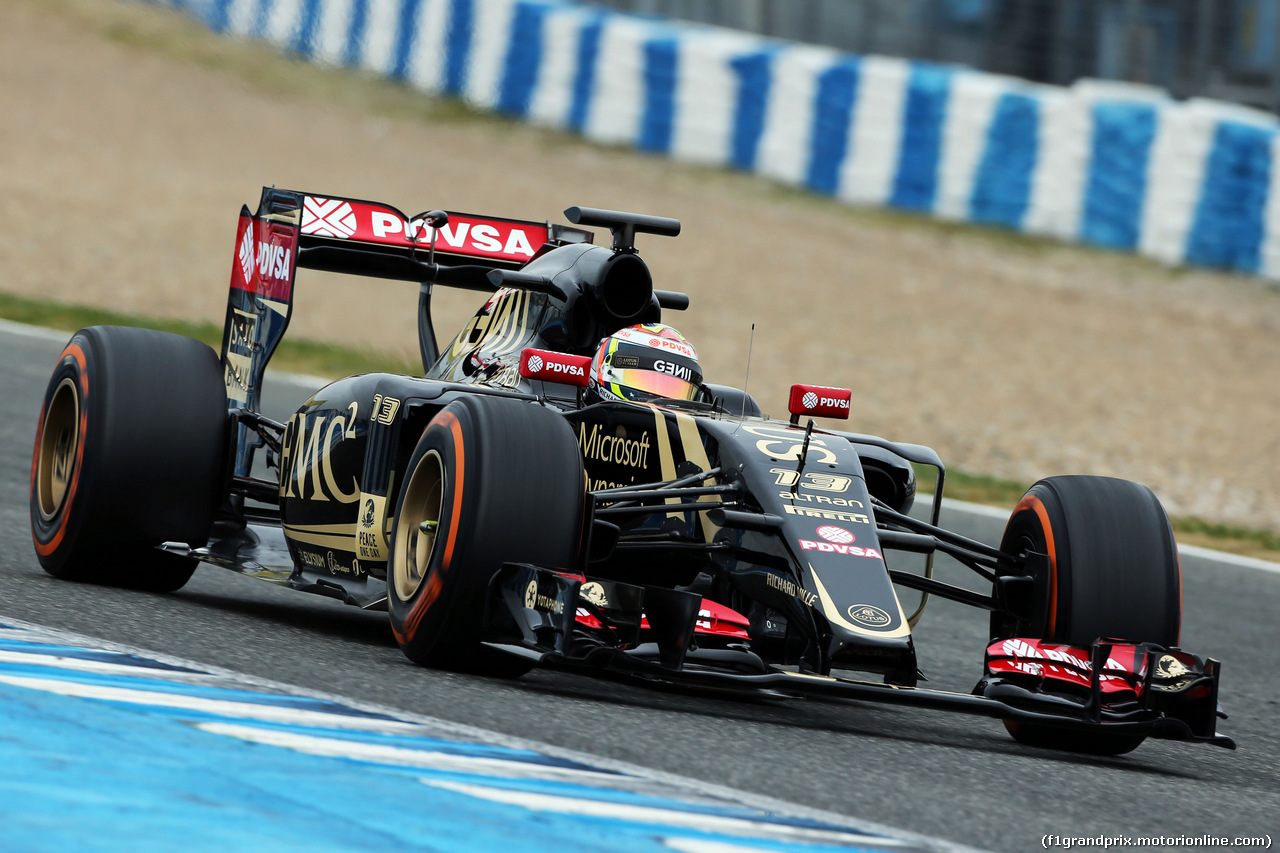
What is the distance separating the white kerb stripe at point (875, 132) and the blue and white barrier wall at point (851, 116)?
24 mm

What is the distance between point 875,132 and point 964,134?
1.39 m

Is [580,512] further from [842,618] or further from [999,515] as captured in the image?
[999,515]

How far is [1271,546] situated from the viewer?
12531 mm

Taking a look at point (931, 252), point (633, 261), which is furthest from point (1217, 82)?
point (633, 261)

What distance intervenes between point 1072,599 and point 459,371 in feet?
8.90

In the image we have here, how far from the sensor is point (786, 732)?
5.50 m

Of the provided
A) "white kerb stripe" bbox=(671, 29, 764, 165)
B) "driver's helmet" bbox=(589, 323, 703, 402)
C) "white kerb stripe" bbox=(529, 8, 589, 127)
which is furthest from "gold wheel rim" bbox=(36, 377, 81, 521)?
"white kerb stripe" bbox=(529, 8, 589, 127)

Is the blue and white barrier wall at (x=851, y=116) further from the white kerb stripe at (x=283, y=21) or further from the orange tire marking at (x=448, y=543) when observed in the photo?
the orange tire marking at (x=448, y=543)

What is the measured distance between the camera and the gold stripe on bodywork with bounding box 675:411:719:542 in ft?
19.8

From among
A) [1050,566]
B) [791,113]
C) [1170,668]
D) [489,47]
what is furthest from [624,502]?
[489,47]

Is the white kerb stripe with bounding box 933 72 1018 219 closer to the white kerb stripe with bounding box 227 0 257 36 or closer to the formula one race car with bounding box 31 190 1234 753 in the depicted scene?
the white kerb stripe with bounding box 227 0 257 36

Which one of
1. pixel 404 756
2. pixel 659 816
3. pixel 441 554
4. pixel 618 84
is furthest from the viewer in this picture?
pixel 618 84

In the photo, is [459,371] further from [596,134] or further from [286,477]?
[596,134]

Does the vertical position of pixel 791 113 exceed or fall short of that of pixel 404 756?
it exceeds it
